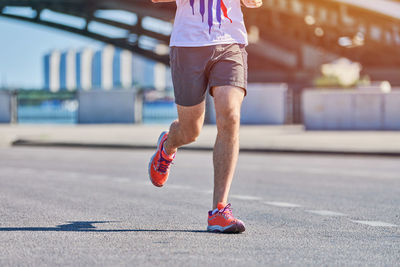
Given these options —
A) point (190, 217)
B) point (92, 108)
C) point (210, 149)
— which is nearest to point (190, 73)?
point (190, 217)

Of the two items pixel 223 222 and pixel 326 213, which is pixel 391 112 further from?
pixel 223 222

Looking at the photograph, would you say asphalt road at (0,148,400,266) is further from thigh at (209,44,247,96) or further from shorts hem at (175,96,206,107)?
thigh at (209,44,247,96)

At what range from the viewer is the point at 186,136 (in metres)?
5.38

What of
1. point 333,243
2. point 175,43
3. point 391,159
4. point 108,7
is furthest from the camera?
point 108,7

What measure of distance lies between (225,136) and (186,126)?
0.33 metres

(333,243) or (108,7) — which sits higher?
(108,7)

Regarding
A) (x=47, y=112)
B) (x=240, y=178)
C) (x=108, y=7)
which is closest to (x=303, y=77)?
(x=108, y=7)

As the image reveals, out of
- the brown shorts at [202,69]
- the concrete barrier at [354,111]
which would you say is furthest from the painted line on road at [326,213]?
the concrete barrier at [354,111]

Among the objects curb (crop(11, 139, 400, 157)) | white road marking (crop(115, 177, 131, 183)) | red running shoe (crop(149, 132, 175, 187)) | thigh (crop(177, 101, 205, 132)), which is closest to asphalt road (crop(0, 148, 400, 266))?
white road marking (crop(115, 177, 131, 183))

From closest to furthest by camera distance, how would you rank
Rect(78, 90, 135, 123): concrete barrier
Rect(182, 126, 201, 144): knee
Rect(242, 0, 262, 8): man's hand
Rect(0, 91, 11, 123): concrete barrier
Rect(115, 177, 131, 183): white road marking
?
Rect(242, 0, 262, 8): man's hand → Rect(182, 126, 201, 144): knee → Rect(115, 177, 131, 183): white road marking → Rect(78, 90, 135, 123): concrete barrier → Rect(0, 91, 11, 123): concrete barrier

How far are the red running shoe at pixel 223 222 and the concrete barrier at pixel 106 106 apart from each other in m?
27.9

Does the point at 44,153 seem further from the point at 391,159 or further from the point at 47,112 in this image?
the point at 47,112

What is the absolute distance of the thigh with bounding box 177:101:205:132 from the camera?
5.15 meters

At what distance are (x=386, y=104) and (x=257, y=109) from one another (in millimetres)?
6388
